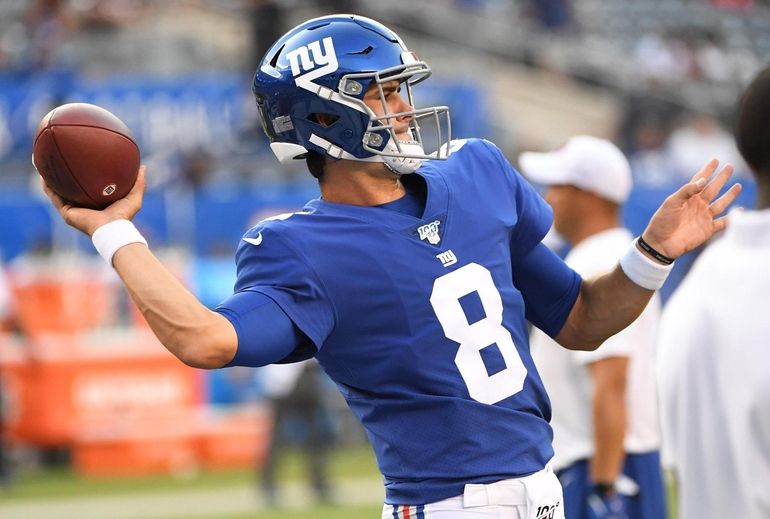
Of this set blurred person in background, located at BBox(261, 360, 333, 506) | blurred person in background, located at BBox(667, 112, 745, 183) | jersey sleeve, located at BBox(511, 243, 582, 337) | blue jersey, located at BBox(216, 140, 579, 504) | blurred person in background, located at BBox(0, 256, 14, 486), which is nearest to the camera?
blue jersey, located at BBox(216, 140, 579, 504)

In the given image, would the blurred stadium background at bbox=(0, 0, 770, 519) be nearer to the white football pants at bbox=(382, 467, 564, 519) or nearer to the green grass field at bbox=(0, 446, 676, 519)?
the green grass field at bbox=(0, 446, 676, 519)

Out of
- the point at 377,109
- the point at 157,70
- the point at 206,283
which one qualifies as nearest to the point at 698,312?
the point at 377,109

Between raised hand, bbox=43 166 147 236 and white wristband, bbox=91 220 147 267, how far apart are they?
2cm

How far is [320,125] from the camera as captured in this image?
3309 millimetres

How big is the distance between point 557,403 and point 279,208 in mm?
8668

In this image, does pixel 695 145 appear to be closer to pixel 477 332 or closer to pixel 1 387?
pixel 1 387

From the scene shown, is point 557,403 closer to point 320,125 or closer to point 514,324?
point 514,324

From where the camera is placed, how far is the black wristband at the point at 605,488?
450 cm

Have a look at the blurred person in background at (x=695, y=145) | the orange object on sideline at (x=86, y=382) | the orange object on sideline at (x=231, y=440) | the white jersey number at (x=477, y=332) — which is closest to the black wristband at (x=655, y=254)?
the white jersey number at (x=477, y=332)

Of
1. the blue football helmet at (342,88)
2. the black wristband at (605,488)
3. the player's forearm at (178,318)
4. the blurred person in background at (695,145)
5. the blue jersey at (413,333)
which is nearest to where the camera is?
the player's forearm at (178,318)

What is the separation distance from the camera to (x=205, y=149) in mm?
14953

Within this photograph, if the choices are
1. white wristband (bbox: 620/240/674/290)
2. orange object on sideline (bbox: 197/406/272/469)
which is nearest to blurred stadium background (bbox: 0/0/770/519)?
orange object on sideline (bbox: 197/406/272/469)

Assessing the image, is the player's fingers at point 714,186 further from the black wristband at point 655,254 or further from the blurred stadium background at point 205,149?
the blurred stadium background at point 205,149

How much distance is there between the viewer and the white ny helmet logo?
3.25 meters
